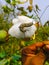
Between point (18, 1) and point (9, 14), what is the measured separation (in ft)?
0.41

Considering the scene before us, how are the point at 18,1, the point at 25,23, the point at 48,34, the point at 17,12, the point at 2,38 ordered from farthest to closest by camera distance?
the point at 17,12
the point at 18,1
the point at 48,34
the point at 2,38
the point at 25,23

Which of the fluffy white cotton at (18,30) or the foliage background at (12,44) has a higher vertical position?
the fluffy white cotton at (18,30)

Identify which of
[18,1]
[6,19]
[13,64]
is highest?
[18,1]

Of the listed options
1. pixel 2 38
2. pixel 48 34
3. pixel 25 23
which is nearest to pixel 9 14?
pixel 48 34

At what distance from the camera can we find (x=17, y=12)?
1471 millimetres

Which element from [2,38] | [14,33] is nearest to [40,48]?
[14,33]

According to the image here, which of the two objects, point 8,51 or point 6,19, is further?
point 6,19

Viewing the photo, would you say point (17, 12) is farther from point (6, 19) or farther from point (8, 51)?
point (8, 51)

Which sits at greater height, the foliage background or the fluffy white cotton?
the fluffy white cotton

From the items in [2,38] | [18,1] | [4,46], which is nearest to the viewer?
[2,38]

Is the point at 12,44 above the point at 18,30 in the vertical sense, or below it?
below

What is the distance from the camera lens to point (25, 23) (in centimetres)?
89

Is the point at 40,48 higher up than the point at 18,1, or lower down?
lower down

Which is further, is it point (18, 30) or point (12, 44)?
point (12, 44)
